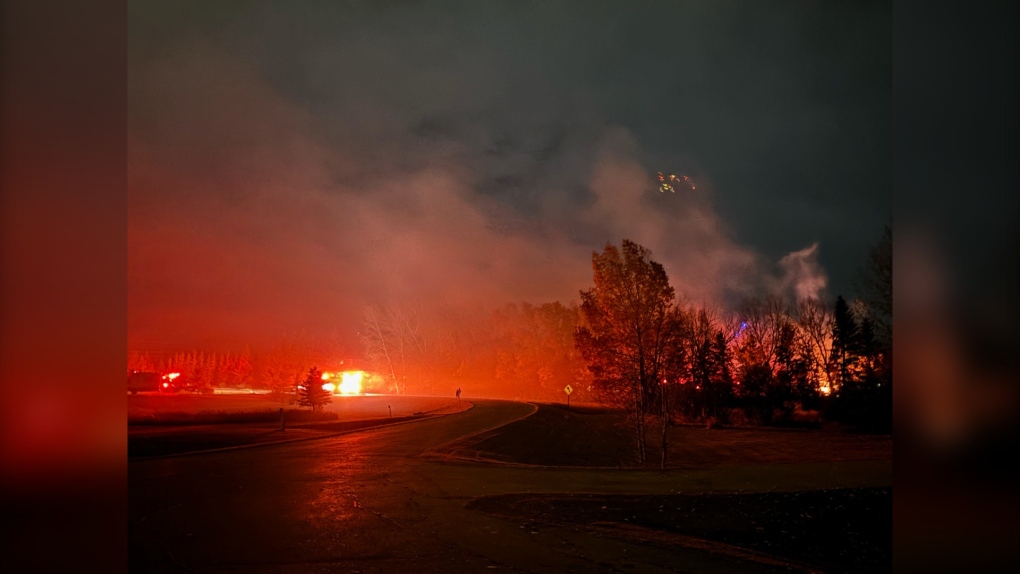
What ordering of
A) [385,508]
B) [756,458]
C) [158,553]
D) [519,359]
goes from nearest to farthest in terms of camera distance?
1. [158,553]
2. [385,508]
3. [756,458]
4. [519,359]

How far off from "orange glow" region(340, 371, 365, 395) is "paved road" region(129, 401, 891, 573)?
86 centimetres

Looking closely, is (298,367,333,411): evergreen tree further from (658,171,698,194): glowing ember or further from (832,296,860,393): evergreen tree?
(832,296,860,393): evergreen tree

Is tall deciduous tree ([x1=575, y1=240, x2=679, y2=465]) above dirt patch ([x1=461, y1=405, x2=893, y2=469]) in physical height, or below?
above

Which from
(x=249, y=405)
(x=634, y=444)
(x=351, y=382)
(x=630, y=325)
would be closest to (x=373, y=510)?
(x=351, y=382)

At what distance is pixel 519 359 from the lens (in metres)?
17.9

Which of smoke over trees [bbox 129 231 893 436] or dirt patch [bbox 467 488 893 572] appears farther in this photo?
smoke over trees [bbox 129 231 893 436]

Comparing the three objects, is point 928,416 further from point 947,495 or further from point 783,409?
point 783,409

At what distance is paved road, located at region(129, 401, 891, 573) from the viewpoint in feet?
16.7

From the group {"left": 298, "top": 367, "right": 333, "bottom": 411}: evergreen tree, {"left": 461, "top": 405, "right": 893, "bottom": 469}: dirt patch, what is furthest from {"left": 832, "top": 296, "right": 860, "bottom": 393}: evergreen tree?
{"left": 298, "top": 367, "right": 333, "bottom": 411}: evergreen tree

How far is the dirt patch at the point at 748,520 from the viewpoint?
5.36 metres

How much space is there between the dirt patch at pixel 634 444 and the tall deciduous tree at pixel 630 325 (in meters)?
1.65

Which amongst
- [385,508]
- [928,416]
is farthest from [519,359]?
[928,416]

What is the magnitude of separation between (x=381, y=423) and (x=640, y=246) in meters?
6.37

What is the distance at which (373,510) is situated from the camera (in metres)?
6.91
